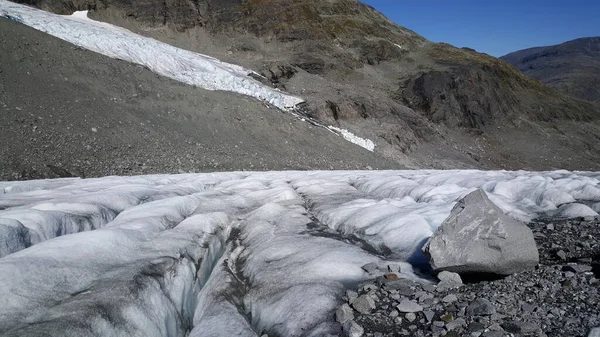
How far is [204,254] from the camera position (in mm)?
7781

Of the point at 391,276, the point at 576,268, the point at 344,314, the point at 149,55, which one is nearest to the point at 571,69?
the point at 149,55

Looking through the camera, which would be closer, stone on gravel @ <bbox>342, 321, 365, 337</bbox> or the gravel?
the gravel

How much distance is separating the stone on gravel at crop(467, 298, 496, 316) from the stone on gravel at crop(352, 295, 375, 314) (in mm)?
1202

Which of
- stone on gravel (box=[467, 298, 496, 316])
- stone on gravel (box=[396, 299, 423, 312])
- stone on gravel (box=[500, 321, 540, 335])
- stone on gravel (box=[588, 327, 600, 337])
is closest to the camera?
stone on gravel (box=[588, 327, 600, 337])

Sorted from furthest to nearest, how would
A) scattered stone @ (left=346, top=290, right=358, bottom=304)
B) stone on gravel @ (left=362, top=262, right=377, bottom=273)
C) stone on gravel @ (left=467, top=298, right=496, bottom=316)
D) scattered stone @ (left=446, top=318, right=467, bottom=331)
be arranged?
stone on gravel @ (left=362, top=262, right=377, bottom=273)
scattered stone @ (left=346, top=290, right=358, bottom=304)
stone on gravel @ (left=467, top=298, right=496, bottom=316)
scattered stone @ (left=446, top=318, right=467, bottom=331)

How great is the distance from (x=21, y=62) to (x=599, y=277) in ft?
87.4

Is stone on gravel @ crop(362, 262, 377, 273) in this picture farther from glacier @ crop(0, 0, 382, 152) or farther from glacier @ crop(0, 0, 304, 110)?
glacier @ crop(0, 0, 304, 110)

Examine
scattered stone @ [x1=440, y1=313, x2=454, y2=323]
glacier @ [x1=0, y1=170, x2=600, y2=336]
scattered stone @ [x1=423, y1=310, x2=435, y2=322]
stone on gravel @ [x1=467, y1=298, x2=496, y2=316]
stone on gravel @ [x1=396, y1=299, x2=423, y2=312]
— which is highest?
stone on gravel @ [x1=467, y1=298, x2=496, y2=316]

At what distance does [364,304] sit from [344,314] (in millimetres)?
319

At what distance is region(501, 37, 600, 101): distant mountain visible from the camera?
107 m

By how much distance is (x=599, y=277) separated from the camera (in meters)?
5.33

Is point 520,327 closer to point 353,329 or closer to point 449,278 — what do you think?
point 449,278

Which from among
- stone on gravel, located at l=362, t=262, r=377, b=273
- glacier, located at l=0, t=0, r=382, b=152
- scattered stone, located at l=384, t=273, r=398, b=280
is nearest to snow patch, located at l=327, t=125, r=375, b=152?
glacier, located at l=0, t=0, r=382, b=152

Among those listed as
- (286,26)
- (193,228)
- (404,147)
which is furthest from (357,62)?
(193,228)
